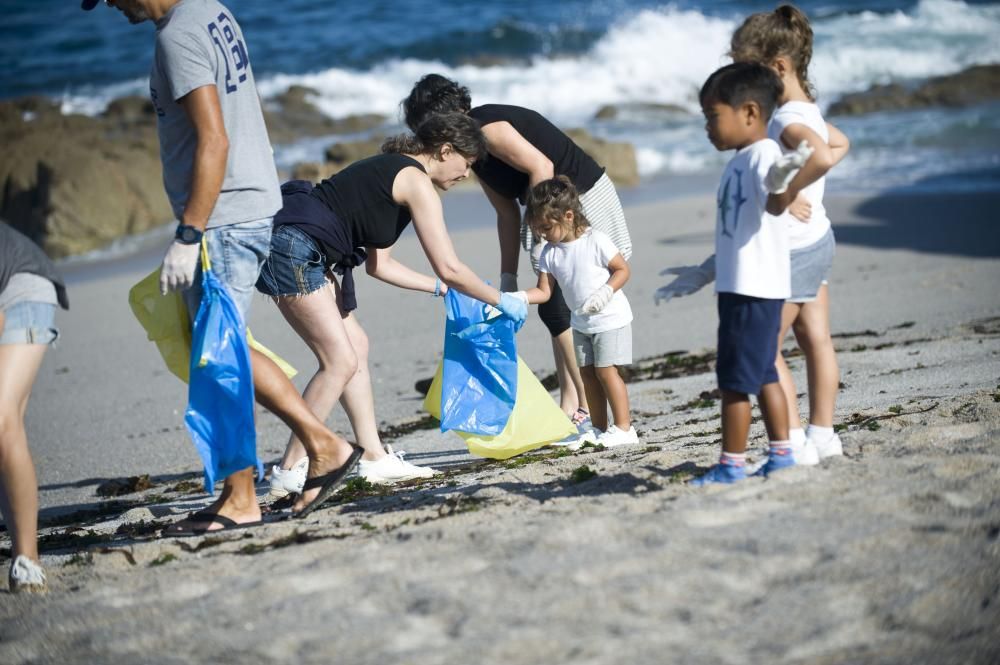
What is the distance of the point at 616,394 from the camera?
183 inches

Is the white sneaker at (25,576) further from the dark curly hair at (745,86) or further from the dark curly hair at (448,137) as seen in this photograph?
the dark curly hair at (745,86)

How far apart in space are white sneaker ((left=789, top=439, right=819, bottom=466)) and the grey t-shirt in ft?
6.30

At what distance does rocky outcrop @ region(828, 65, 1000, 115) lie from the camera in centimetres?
1858

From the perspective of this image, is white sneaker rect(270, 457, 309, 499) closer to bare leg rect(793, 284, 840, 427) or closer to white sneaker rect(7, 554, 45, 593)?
white sneaker rect(7, 554, 45, 593)

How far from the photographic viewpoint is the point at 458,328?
4793 millimetres

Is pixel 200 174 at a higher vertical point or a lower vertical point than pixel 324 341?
higher

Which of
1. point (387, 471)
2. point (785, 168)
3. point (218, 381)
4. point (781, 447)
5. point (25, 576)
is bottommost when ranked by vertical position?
point (387, 471)

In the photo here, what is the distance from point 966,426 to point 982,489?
0.72m

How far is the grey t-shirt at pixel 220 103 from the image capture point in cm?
342

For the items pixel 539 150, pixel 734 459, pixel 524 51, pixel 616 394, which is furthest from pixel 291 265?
pixel 524 51

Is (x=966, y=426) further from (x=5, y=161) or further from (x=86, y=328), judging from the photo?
(x=5, y=161)

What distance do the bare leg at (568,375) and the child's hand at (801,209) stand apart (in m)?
1.92

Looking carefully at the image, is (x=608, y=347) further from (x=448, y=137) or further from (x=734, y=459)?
(x=734, y=459)

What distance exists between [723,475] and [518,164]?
1.94 metres
